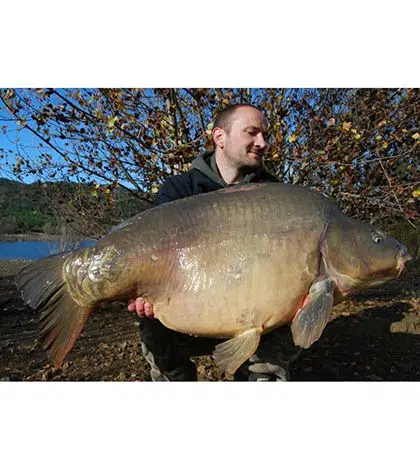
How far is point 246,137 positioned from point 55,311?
1309 mm

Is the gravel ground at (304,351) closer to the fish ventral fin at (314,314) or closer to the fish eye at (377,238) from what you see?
the fish ventral fin at (314,314)

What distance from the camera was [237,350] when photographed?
1762mm

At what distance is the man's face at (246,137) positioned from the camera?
7.82ft

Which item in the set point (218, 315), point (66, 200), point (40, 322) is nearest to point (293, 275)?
point (218, 315)

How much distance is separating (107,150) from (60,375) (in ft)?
6.05

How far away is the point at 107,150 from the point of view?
12.4 feet

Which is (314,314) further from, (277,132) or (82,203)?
(82,203)

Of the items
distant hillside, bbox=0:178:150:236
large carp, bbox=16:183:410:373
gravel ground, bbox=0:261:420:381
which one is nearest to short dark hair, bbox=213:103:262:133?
large carp, bbox=16:183:410:373

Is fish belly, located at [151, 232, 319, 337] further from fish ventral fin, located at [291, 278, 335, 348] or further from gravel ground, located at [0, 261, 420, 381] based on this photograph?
gravel ground, located at [0, 261, 420, 381]

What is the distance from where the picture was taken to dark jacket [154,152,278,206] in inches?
97.0

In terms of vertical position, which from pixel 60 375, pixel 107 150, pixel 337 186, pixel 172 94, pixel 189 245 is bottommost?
pixel 60 375

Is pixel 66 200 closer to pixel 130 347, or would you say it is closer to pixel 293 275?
pixel 130 347

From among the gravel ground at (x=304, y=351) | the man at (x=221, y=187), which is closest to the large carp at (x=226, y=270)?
the man at (x=221, y=187)

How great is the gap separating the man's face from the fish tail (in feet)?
3.71
